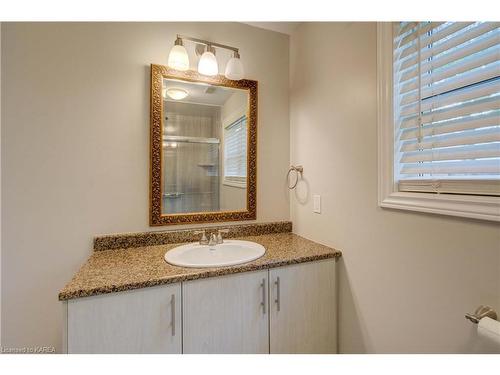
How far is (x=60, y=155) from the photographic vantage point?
1203mm

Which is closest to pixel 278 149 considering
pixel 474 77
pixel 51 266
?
pixel 474 77

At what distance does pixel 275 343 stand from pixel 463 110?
1194 millimetres

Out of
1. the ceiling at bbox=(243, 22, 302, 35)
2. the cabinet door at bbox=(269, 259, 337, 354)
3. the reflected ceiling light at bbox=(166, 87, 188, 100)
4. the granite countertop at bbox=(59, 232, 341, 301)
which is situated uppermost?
the ceiling at bbox=(243, 22, 302, 35)

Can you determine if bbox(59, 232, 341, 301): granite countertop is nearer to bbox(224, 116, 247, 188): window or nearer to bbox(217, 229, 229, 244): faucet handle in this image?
bbox(217, 229, 229, 244): faucet handle

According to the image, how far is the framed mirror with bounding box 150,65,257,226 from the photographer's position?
1.37 m

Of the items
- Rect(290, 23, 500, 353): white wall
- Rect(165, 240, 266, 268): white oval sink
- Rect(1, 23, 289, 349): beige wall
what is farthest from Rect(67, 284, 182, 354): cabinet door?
Rect(290, 23, 500, 353): white wall

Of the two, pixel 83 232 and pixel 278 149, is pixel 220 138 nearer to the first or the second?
pixel 278 149

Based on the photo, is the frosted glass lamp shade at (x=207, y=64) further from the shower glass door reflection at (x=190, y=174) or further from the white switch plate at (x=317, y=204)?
the white switch plate at (x=317, y=204)

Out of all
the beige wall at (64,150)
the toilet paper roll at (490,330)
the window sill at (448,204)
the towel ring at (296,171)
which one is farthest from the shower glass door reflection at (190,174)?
the toilet paper roll at (490,330)

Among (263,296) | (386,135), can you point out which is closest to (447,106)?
(386,135)

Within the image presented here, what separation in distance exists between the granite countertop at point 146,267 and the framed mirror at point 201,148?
26cm

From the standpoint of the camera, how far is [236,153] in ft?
5.09

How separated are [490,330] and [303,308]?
69cm

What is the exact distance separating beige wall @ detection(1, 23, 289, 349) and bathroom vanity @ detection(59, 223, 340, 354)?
0.24 m
